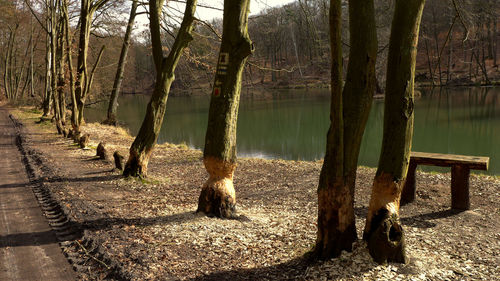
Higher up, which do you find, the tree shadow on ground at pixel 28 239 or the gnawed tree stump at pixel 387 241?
the gnawed tree stump at pixel 387 241

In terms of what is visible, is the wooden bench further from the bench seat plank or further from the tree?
the tree

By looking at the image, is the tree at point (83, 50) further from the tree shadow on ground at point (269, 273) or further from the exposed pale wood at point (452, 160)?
the tree shadow on ground at point (269, 273)

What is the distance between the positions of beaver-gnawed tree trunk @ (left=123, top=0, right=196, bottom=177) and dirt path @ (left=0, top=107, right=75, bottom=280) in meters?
1.98

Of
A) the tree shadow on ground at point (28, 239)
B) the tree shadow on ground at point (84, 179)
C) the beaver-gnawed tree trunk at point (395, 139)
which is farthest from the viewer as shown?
the tree shadow on ground at point (84, 179)

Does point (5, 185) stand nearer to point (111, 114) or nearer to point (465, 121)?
point (111, 114)

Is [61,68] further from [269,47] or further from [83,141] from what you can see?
[269,47]

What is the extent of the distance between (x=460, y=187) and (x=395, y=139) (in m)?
3.18

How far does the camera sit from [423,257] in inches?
171

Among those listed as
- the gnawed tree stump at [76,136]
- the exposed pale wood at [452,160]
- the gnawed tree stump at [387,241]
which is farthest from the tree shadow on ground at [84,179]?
the gnawed tree stump at [387,241]

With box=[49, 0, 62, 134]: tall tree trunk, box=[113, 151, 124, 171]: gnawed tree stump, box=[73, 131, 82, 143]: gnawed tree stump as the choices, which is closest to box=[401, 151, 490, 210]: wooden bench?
box=[113, 151, 124, 171]: gnawed tree stump

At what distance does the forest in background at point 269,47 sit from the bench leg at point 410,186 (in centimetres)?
178

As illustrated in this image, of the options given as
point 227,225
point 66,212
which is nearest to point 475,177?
point 227,225

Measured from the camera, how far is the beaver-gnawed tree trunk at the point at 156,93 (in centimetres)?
829

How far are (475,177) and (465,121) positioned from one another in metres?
14.3
